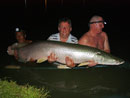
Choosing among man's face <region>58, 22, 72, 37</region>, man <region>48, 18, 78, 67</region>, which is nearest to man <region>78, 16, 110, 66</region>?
man <region>48, 18, 78, 67</region>

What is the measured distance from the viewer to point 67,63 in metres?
→ 4.43

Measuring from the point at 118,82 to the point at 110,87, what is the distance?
1.59 feet

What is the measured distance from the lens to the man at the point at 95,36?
16.8 ft

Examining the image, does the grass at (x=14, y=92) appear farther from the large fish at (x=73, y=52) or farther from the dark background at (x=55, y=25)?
the dark background at (x=55, y=25)

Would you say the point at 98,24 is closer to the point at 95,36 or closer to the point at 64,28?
the point at 95,36

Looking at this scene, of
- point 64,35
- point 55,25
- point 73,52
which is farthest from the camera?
point 55,25

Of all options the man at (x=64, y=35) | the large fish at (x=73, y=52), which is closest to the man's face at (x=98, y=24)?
the man at (x=64, y=35)

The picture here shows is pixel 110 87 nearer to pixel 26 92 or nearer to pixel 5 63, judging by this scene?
pixel 26 92

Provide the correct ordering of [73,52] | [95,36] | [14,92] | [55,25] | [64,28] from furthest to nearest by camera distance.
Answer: [55,25] < [95,36] < [64,28] < [73,52] < [14,92]

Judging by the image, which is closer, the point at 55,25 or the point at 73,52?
the point at 73,52

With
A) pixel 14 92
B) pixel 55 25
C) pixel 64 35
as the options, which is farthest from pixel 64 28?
pixel 55 25

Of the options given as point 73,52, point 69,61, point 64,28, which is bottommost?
point 69,61

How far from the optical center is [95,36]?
542 cm

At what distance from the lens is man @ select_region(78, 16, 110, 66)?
16.8ft
